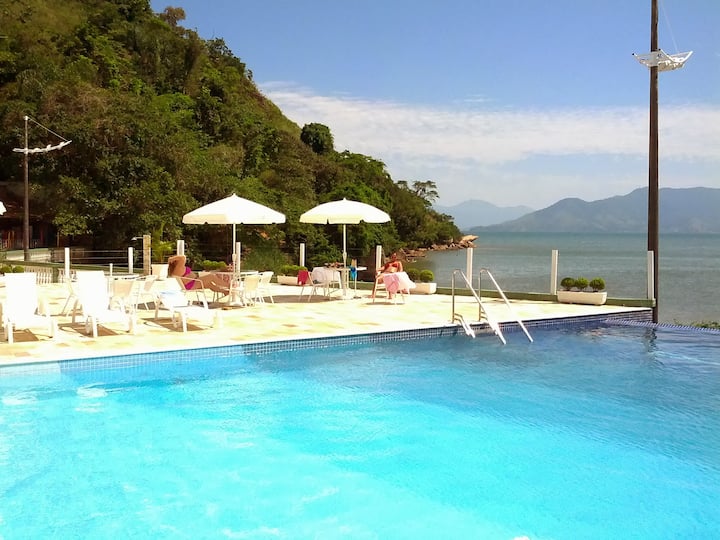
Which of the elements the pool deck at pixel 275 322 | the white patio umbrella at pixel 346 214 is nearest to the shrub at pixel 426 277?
the pool deck at pixel 275 322

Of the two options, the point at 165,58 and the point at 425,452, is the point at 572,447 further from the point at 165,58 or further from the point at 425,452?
the point at 165,58

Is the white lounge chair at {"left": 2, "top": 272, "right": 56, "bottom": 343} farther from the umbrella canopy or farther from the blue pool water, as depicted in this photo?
the umbrella canopy

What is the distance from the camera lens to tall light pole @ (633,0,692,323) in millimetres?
11711

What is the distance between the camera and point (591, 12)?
959 inches

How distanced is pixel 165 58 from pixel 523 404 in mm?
48438

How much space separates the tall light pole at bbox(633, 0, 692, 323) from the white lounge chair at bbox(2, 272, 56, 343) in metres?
9.91

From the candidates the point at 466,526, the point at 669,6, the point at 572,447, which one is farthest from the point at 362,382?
the point at 669,6

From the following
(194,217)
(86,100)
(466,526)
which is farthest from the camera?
(86,100)

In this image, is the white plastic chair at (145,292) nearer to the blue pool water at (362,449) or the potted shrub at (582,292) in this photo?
the blue pool water at (362,449)

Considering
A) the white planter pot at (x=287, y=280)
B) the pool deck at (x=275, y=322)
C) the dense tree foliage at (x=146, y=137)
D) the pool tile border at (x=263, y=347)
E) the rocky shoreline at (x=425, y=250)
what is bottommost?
the pool tile border at (x=263, y=347)

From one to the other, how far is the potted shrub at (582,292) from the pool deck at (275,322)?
0.35 meters

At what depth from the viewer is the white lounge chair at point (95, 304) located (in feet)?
26.4

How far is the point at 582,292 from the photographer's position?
42.4ft

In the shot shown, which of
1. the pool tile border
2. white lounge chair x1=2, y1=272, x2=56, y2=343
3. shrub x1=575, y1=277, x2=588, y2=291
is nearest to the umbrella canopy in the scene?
the pool tile border
